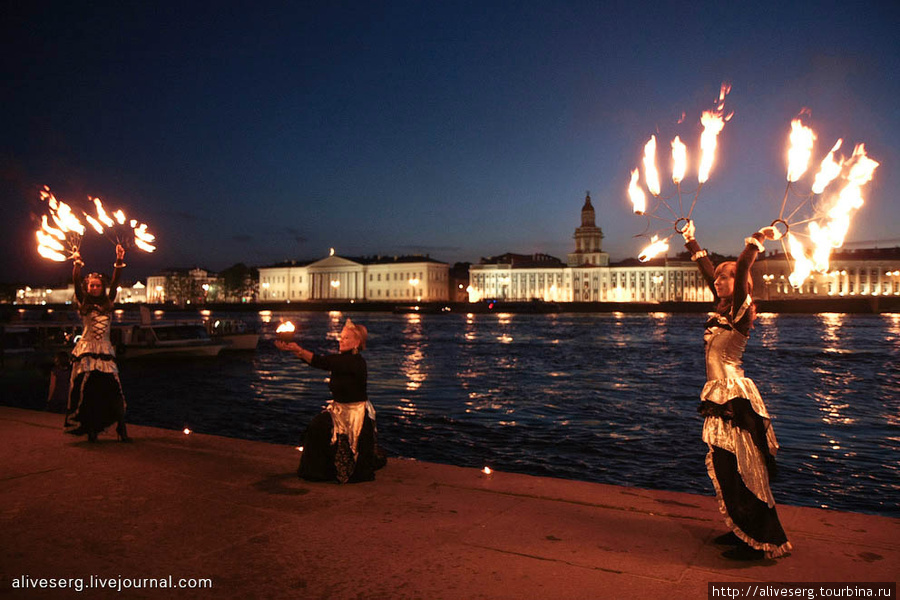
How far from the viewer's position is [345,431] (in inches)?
208

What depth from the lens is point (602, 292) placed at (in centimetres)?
13512

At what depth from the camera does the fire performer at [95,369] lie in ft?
21.4

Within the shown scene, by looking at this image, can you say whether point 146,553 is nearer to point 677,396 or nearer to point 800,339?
point 677,396

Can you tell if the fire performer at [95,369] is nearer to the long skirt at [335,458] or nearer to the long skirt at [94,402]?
the long skirt at [94,402]

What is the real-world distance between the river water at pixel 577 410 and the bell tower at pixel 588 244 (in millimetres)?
108823

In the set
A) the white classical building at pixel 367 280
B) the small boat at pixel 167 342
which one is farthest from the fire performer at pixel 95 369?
the white classical building at pixel 367 280

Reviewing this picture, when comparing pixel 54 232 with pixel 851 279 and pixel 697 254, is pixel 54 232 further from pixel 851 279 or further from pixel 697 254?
pixel 851 279

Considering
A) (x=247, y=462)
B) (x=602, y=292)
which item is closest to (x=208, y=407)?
(x=247, y=462)

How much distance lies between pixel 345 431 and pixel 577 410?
10052 mm

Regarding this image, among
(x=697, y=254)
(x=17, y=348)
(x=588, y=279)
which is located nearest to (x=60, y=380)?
(x=697, y=254)

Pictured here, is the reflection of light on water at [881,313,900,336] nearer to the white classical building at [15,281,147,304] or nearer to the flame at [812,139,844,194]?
the flame at [812,139,844,194]

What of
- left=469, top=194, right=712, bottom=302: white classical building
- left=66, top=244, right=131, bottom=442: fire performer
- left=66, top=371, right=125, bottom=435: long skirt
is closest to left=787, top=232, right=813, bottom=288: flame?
left=66, top=244, right=131, bottom=442: fire performer

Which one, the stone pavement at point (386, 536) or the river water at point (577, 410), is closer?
the stone pavement at point (386, 536)

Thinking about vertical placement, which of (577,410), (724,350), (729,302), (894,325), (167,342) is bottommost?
(894,325)
